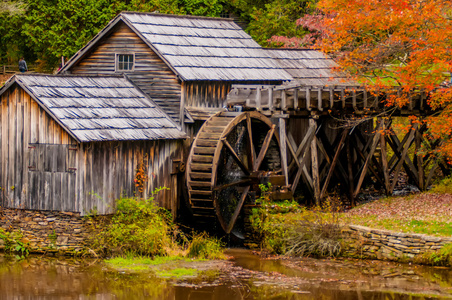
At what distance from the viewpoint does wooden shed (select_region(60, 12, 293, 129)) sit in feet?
65.0

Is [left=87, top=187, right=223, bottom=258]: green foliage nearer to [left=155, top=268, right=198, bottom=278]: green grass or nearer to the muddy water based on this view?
the muddy water

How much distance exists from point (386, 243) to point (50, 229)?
8.00 metres

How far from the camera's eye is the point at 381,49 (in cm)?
2019

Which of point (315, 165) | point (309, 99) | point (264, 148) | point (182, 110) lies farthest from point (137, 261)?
point (309, 99)

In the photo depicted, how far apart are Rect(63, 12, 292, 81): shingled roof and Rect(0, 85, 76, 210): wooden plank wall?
12.6 feet

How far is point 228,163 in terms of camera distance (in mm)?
21016

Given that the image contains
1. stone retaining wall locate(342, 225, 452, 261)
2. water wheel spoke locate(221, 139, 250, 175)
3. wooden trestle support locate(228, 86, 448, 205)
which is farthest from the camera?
wooden trestle support locate(228, 86, 448, 205)

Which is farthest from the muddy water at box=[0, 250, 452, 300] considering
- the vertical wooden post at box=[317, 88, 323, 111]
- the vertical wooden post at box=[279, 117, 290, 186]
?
the vertical wooden post at box=[317, 88, 323, 111]

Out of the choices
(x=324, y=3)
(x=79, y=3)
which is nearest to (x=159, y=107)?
(x=324, y=3)

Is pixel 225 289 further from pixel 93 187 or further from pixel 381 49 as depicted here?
pixel 381 49

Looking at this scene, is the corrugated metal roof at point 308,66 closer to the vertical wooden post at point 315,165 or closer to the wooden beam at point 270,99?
the vertical wooden post at point 315,165

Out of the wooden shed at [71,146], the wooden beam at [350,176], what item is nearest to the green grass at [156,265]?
the wooden shed at [71,146]

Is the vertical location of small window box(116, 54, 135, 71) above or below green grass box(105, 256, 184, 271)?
above

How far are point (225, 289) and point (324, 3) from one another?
352 inches
